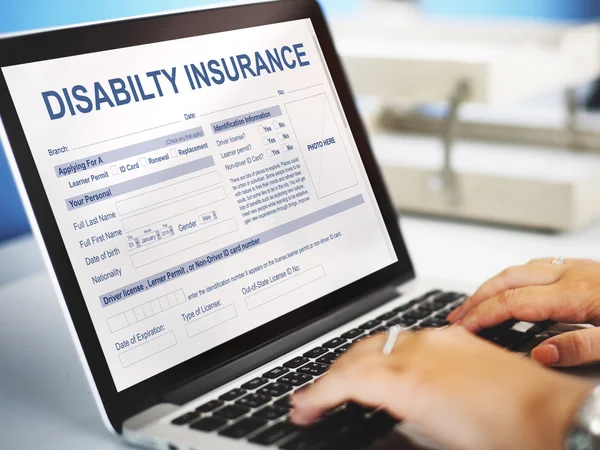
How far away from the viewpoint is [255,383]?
0.63 m

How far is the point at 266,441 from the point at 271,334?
0.54 ft

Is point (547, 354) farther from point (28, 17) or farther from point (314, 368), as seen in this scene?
point (28, 17)

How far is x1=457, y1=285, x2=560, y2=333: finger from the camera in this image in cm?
71

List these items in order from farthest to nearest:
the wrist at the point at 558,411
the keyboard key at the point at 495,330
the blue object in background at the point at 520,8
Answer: the blue object in background at the point at 520,8 → the keyboard key at the point at 495,330 → the wrist at the point at 558,411

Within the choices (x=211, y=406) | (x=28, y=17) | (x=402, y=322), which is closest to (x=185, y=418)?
(x=211, y=406)

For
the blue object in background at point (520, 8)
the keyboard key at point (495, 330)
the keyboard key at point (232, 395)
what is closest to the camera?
the keyboard key at point (232, 395)

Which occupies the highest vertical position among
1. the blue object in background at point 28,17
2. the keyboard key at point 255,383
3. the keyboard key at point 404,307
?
the blue object in background at point 28,17

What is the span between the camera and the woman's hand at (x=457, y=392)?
516 mm

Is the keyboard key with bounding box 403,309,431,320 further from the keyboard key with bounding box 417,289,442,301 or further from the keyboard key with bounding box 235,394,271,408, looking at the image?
the keyboard key with bounding box 235,394,271,408

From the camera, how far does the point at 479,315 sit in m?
0.72

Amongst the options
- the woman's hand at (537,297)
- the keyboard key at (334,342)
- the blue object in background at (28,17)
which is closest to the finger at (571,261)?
the woman's hand at (537,297)

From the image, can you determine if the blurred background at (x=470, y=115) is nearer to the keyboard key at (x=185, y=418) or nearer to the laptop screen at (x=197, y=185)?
the laptop screen at (x=197, y=185)

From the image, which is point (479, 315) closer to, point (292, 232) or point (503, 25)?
point (292, 232)

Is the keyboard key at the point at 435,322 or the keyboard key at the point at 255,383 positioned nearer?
the keyboard key at the point at 255,383
